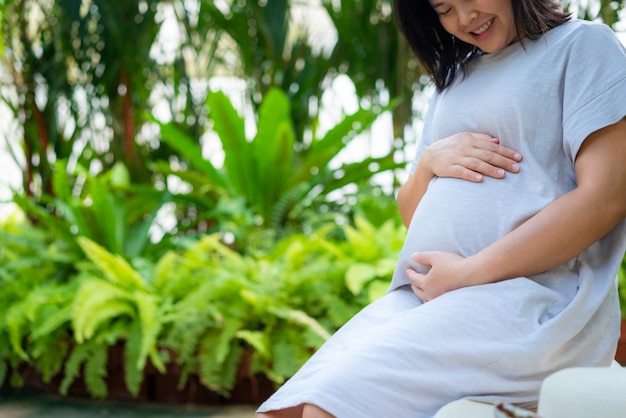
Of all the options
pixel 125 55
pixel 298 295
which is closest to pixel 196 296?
pixel 298 295

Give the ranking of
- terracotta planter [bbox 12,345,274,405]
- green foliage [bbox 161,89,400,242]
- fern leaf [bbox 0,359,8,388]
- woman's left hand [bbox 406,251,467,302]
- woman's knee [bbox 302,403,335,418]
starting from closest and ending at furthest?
woman's knee [bbox 302,403,335,418], woman's left hand [bbox 406,251,467,302], terracotta planter [bbox 12,345,274,405], fern leaf [bbox 0,359,8,388], green foliage [bbox 161,89,400,242]

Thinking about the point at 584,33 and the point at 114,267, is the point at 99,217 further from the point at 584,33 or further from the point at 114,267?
the point at 584,33

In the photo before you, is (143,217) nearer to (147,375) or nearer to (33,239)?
(33,239)

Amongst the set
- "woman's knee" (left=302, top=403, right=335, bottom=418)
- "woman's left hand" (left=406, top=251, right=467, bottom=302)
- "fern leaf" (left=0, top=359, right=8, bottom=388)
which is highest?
"woman's left hand" (left=406, top=251, right=467, bottom=302)

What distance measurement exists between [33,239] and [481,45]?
2.61m

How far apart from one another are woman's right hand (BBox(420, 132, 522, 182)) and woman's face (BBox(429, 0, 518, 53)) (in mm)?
138

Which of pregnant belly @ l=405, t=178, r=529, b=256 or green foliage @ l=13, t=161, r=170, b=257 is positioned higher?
pregnant belly @ l=405, t=178, r=529, b=256

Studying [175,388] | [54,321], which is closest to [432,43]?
[54,321]

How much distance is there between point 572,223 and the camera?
100 centimetres

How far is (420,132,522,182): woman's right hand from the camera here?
109 cm

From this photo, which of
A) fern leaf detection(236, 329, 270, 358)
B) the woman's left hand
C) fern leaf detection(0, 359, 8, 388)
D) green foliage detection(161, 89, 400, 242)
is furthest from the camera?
green foliage detection(161, 89, 400, 242)

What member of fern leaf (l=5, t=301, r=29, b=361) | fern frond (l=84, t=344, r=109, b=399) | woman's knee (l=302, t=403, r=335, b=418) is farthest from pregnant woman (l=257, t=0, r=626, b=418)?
fern leaf (l=5, t=301, r=29, b=361)

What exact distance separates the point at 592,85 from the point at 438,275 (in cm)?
32

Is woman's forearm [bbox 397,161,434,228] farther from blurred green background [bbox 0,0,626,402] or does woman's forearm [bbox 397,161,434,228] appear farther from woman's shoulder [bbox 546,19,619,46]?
blurred green background [bbox 0,0,626,402]
